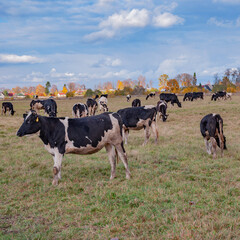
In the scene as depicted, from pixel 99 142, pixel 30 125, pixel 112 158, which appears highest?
pixel 30 125

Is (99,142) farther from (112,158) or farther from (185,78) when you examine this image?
(185,78)

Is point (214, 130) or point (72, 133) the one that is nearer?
point (72, 133)

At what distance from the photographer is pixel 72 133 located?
715cm

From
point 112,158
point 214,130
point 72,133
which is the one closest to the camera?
point 72,133

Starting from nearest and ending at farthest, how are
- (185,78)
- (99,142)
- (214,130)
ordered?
(99,142), (214,130), (185,78)

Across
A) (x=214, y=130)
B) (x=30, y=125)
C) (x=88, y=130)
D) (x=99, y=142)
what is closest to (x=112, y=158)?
(x=99, y=142)

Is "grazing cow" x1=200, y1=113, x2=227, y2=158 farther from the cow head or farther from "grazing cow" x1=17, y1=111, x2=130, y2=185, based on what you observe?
the cow head

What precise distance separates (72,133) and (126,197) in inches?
90.5

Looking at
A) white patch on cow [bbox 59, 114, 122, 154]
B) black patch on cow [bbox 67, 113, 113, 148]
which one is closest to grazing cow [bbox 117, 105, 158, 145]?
white patch on cow [bbox 59, 114, 122, 154]

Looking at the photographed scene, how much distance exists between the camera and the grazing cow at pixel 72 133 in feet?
23.1

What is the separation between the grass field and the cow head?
4.29 ft

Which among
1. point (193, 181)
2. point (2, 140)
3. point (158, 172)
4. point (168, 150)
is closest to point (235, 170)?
point (193, 181)

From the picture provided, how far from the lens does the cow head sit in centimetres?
704

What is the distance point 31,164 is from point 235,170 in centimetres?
621
